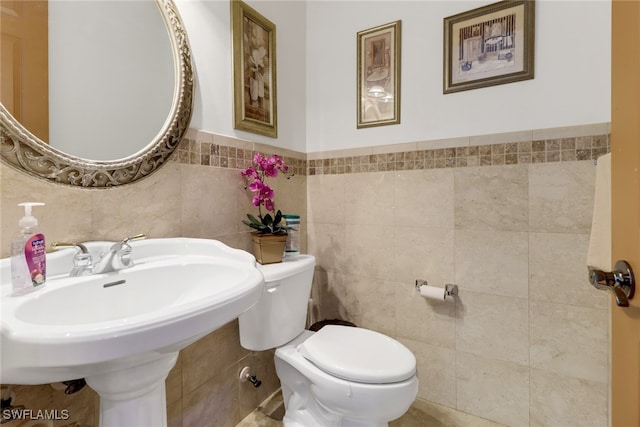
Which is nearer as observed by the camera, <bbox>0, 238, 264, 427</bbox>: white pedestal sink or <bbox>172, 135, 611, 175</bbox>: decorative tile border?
<bbox>0, 238, 264, 427</bbox>: white pedestal sink

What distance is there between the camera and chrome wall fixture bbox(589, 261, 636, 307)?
1.56ft

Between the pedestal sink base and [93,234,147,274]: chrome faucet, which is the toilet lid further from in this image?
[93,234,147,274]: chrome faucet

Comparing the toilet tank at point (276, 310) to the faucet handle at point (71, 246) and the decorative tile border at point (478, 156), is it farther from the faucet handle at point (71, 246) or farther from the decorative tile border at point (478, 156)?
the decorative tile border at point (478, 156)

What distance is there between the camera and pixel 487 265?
4.49ft

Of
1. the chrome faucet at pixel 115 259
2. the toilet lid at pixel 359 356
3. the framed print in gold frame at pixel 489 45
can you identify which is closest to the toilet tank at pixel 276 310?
the toilet lid at pixel 359 356

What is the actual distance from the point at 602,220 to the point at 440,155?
77 cm

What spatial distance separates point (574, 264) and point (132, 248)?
1.66 m

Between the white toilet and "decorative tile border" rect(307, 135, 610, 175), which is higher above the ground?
"decorative tile border" rect(307, 135, 610, 175)

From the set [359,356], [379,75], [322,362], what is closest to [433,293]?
[359,356]

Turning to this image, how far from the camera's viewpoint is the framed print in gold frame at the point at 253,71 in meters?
1.35

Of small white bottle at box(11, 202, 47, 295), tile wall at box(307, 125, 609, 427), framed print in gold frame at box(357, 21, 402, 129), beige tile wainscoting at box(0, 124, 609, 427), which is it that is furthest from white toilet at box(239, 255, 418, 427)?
framed print in gold frame at box(357, 21, 402, 129)

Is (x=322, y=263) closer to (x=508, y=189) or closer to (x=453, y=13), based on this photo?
(x=508, y=189)

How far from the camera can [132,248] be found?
0.95m

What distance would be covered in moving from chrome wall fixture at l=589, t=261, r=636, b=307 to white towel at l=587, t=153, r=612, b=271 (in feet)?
1.00
